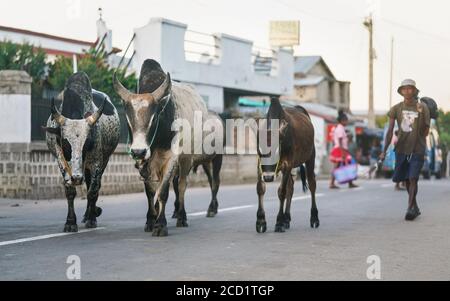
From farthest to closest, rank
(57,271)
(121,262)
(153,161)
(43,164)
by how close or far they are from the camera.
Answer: (43,164)
(153,161)
(121,262)
(57,271)

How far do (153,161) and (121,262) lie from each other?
3020 mm

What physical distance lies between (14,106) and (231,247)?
1043cm

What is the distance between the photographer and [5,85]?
18.4m

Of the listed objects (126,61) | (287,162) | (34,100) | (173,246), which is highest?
(126,61)

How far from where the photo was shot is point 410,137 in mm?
13469

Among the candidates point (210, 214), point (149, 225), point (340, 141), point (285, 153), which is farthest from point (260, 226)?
point (340, 141)

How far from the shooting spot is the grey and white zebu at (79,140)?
1080cm

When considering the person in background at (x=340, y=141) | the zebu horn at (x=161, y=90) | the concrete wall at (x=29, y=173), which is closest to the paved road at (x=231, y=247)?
the zebu horn at (x=161, y=90)

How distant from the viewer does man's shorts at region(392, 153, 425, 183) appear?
1336 centimetres

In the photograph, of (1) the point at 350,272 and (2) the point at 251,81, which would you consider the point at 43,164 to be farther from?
(2) the point at 251,81

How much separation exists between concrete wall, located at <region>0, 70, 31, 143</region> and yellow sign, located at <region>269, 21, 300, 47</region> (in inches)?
1720

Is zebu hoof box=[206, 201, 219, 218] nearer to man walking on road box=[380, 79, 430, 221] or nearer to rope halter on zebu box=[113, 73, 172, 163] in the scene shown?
man walking on road box=[380, 79, 430, 221]

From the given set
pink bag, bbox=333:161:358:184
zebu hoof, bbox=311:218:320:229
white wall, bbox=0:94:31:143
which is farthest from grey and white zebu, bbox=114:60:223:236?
pink bag, bbox=333:161:358:184
